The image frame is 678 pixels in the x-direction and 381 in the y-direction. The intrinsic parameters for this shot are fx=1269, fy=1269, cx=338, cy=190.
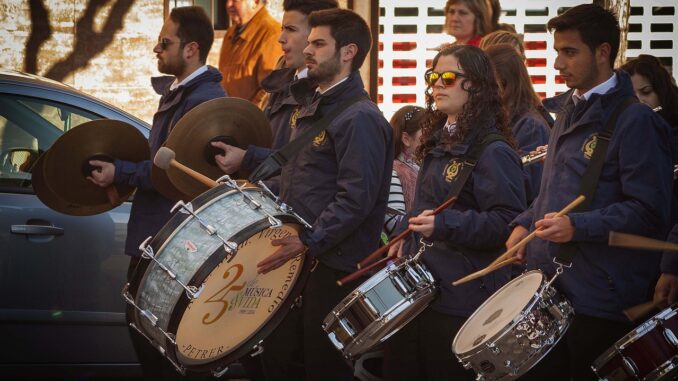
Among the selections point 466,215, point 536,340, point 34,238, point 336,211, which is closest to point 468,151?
point 466,215

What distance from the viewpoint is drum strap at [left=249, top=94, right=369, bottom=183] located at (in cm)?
548

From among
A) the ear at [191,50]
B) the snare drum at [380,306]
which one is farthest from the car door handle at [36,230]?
the snare drum at [380,306]

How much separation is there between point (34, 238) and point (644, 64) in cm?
337

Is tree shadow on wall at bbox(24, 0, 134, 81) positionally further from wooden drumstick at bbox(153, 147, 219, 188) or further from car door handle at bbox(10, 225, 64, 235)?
wooden drumstick at bbox(153, 147, 219, 188)

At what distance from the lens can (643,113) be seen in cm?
459

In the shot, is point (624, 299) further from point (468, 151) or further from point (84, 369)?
point (84, 369)

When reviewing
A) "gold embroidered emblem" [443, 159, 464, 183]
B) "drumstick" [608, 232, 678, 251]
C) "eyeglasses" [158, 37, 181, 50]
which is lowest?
"drumstick" [608, 232, 678, 251]

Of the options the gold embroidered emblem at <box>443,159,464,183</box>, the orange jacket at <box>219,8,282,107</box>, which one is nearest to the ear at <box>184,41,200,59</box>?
the gold embroidered emblem at <box>443,159,464,183</box>

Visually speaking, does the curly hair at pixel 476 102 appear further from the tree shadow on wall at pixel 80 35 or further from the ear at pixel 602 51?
the tree shadow on wall at pixel 80 35

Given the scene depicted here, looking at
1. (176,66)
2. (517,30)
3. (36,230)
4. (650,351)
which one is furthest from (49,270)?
(517,30)

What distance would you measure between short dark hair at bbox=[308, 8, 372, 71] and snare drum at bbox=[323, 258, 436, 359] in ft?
3.97

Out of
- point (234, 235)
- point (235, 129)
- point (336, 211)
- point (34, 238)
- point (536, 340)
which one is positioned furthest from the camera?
point (34, 238)

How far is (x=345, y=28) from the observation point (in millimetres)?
5707

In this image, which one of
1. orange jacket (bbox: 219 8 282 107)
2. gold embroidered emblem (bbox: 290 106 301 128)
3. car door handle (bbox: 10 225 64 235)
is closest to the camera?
gold embroidered emblem (bbox: 290 106 301 128)
